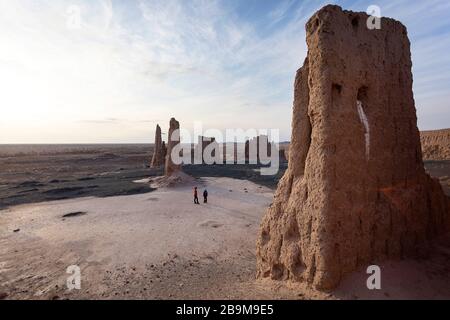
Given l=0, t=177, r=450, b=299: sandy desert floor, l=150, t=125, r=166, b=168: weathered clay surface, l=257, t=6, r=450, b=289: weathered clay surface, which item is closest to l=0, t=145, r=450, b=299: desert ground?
l=0, t=177, r=450, b=299: sandy desert floor

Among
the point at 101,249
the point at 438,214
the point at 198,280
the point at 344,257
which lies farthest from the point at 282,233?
the point at 101,249

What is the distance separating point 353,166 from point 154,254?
8.83 m

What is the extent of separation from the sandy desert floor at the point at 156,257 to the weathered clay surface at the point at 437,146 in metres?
33.0

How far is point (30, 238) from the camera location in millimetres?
14680

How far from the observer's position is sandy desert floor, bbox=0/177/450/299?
654 cm

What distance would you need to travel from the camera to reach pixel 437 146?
133 feet

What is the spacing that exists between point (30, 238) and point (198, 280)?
34.5 feet

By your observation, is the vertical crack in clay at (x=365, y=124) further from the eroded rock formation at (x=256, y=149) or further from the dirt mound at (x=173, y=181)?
the eroded rock formation at (x=256, y=149)

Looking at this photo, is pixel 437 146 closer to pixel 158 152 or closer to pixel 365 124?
pixel 158 152

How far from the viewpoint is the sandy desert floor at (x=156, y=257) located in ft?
21.4

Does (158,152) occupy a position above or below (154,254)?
above

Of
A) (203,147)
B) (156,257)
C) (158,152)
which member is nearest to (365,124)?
(156,257)

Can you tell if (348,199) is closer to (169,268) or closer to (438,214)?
(438,214)

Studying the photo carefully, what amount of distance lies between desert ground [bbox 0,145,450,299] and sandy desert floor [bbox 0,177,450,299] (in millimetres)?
31
